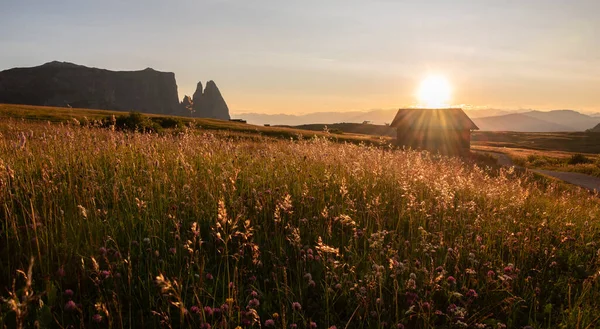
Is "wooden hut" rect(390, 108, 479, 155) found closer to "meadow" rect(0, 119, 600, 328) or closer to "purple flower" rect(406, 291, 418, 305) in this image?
"meadow" rect(0, 119, 600, 328)

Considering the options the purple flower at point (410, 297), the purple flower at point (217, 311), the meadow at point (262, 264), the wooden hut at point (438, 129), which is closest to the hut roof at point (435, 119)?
the wooden hut at point (438, 129)

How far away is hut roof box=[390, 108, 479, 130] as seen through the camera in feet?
156

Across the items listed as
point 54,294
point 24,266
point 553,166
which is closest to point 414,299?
point 54,294

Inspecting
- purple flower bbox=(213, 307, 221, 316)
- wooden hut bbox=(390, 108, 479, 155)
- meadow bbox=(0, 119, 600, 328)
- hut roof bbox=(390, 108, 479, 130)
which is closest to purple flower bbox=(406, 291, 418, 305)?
meadow bbox=(0, 119, 600, 328)

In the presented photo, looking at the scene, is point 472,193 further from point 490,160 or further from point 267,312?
point 490,160

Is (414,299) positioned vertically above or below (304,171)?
below

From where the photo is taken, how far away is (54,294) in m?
2.72

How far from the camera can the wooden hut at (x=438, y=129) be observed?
4759cm

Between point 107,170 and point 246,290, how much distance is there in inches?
155

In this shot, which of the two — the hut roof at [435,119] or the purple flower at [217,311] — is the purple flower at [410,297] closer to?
the purple flower at [217,311]

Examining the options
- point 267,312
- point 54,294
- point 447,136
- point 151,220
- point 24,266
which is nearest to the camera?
point 54,294

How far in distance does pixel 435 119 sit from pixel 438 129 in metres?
1.42

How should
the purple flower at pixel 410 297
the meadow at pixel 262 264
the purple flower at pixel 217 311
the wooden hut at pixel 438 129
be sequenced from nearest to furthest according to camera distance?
the purple flower at pixel 217 311 < the meadow at pixel 262 264 < the purple flower at pixel 410 297 < the wooden hut at pixel 438 129

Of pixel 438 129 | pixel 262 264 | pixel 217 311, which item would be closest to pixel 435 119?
pixel 438 129
